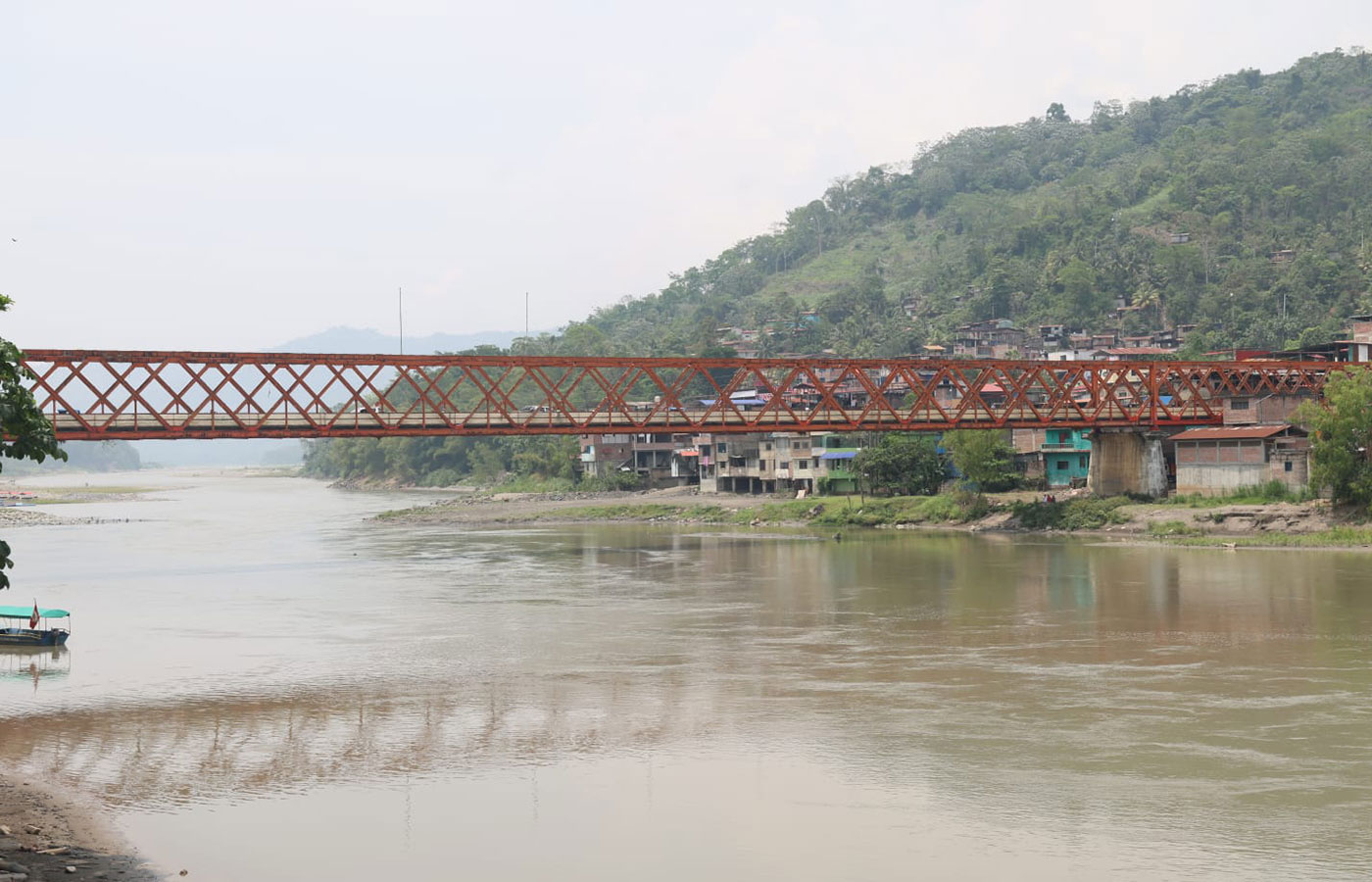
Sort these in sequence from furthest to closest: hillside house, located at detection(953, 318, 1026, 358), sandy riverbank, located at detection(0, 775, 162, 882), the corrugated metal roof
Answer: hillside house, located at detection(953, 318, 1026, 358) < the corrugated metal roof < sandy riverbank, located at detection(0, 775, 162, 882)

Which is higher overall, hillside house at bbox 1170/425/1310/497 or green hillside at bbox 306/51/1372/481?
green hillside at bbox 306/51/1372/481

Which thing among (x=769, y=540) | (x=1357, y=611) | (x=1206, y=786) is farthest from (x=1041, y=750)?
(x=769, y=540)

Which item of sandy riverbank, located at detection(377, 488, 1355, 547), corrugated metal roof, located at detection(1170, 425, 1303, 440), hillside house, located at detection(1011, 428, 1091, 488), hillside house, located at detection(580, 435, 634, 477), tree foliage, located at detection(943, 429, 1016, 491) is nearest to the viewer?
sandy riverbank, located at detection(377, 488, 1355, 547)

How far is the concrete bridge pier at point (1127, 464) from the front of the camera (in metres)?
58.8

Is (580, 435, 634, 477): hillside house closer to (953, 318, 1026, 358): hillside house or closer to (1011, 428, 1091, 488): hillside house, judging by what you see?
(953, 318, 1026, 358): hillside house

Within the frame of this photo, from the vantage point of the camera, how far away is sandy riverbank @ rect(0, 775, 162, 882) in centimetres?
1445

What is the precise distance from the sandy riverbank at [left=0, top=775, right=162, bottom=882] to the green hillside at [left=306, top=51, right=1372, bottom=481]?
3222 inches

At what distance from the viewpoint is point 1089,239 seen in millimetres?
126000

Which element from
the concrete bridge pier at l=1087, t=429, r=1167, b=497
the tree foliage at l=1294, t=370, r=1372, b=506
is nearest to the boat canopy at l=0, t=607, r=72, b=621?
the tree foliage at l=1294, t=370, r=1372, b=506

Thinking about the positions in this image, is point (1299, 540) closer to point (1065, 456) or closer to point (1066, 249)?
point (1065, 456)

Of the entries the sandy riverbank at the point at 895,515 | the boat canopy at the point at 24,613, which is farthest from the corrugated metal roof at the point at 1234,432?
the boat canopy at the point at 24,613

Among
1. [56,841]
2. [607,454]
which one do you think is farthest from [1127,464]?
[56,841]

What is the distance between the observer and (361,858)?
1580cm

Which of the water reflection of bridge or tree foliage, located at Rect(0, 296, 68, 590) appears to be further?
the water reflection of bridge
